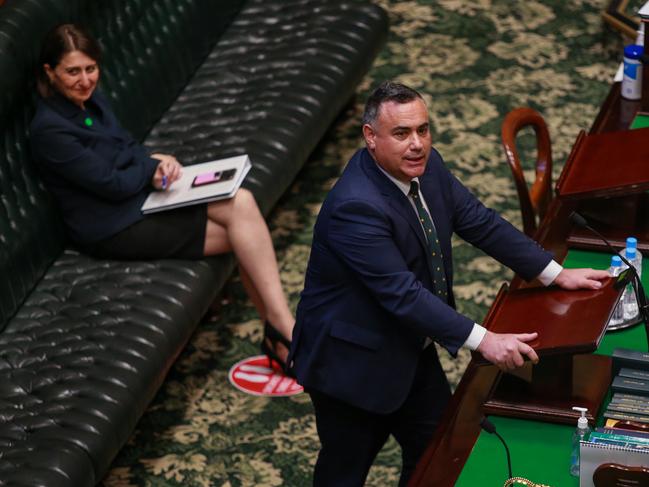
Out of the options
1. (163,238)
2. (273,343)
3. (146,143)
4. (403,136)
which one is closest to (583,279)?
(403,136)

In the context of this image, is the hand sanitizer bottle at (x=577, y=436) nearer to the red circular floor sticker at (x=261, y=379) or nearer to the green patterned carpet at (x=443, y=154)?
the green patterned carpet at (x=443, y=154)

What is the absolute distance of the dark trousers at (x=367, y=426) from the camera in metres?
4.01

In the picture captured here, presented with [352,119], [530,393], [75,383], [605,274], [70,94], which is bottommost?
[352,119]

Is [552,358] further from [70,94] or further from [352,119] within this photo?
[352,119]

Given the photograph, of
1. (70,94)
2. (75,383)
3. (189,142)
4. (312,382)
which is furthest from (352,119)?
(312,382)

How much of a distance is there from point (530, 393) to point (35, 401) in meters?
1.90

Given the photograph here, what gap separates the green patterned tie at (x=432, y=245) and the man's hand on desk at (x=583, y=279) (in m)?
0.36

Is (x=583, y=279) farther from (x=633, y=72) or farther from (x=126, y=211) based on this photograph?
(x=126, y=211)

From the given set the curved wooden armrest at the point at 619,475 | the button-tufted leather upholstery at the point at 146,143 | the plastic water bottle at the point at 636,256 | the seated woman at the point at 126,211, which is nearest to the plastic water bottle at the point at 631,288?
the plastic water bottle at the point at 636,256

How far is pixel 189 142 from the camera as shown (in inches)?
248

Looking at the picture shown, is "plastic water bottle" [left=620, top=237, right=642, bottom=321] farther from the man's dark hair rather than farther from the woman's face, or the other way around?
the woman's face

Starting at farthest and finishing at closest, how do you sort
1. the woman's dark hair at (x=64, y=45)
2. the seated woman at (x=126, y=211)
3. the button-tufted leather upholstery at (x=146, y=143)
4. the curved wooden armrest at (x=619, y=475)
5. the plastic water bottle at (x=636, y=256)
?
the seated woman at (x=126, y=211), the woman's dark hair at (x=64, y=45), the button-tufted leather upholstery at (x=146, y=143), the plastic water bottle at (x=636, y=256), the curved wooden armrest at (x=619, y=475)

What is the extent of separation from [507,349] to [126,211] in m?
2.34

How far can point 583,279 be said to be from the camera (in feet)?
12.6
